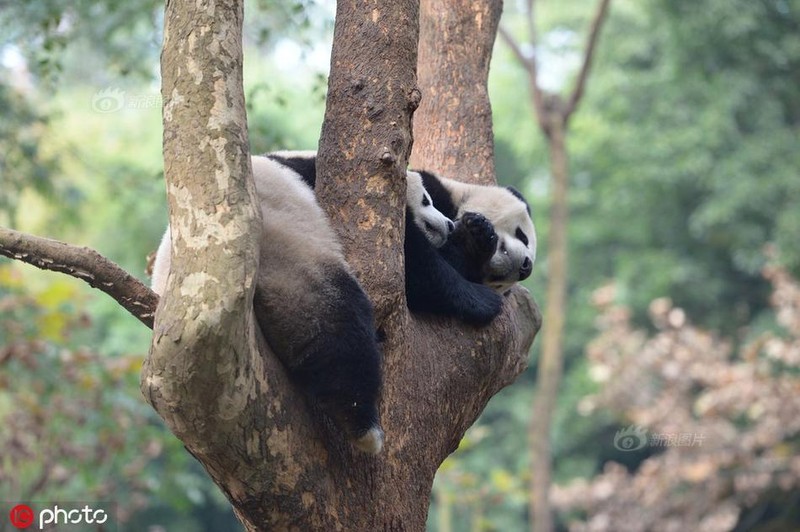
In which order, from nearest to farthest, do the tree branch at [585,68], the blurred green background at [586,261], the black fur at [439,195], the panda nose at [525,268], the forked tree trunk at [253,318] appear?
the forked tree trunk at [253,318], the black fur at [439,195], the panda nose at [525,268], the blurred green background at [586,261], the tree branch at [585,68]

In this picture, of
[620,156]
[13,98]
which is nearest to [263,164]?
[13,98]

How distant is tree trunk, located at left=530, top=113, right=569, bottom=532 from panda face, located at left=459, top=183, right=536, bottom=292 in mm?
5120

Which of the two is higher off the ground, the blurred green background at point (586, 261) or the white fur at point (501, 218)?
the white fur at point (501, 218)

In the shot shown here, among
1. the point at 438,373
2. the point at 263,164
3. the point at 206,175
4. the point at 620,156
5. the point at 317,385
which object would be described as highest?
the point at 206,175

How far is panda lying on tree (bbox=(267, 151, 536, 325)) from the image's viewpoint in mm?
3686

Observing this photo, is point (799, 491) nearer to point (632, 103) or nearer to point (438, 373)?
point (632, 103)

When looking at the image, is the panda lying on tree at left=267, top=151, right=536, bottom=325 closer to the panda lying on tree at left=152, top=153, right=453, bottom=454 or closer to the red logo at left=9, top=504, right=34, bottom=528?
the panda lying on tree at left=152, top=153, right=453, bottom=454

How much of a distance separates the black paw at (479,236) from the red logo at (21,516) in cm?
414

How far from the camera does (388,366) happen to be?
319 cm

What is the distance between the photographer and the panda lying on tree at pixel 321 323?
114 inches

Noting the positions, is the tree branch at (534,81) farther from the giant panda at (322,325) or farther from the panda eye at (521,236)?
the giant panda at (322,325)

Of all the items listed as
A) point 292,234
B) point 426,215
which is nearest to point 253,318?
point 292,234

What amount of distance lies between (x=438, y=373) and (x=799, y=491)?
11.5 metres

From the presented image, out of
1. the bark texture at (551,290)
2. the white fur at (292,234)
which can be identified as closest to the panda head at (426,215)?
the white fur at (292,234)
